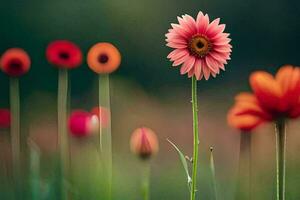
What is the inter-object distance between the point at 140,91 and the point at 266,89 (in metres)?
0.33

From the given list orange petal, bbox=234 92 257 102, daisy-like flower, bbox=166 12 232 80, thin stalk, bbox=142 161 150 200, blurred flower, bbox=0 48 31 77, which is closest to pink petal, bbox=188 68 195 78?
daisy-like flower, bbox=166 12 232 80

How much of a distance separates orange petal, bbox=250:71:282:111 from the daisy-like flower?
10 cm

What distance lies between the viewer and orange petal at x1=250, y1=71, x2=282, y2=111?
1691 mm

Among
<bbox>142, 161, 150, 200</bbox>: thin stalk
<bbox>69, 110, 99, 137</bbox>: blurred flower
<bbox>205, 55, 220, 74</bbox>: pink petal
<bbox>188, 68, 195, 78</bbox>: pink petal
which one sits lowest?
<bbox>142, 161, 150, 200</bbox>: thin stalk

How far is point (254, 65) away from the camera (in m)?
1.81

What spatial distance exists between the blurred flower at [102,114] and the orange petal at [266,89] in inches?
15.3

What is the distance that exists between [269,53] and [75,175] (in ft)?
2.00

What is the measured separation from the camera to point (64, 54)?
1.77m

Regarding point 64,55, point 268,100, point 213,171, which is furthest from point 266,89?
point 64,55

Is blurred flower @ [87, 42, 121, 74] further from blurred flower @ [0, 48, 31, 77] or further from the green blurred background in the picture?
blurred flower @ [0, 48, 31, 77]

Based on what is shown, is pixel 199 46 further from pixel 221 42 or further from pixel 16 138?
pixel 16 138

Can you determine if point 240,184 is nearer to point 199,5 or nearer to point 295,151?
point 295,151

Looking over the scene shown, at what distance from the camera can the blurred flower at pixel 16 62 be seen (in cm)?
177

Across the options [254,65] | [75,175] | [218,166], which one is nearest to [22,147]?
[75,175]
